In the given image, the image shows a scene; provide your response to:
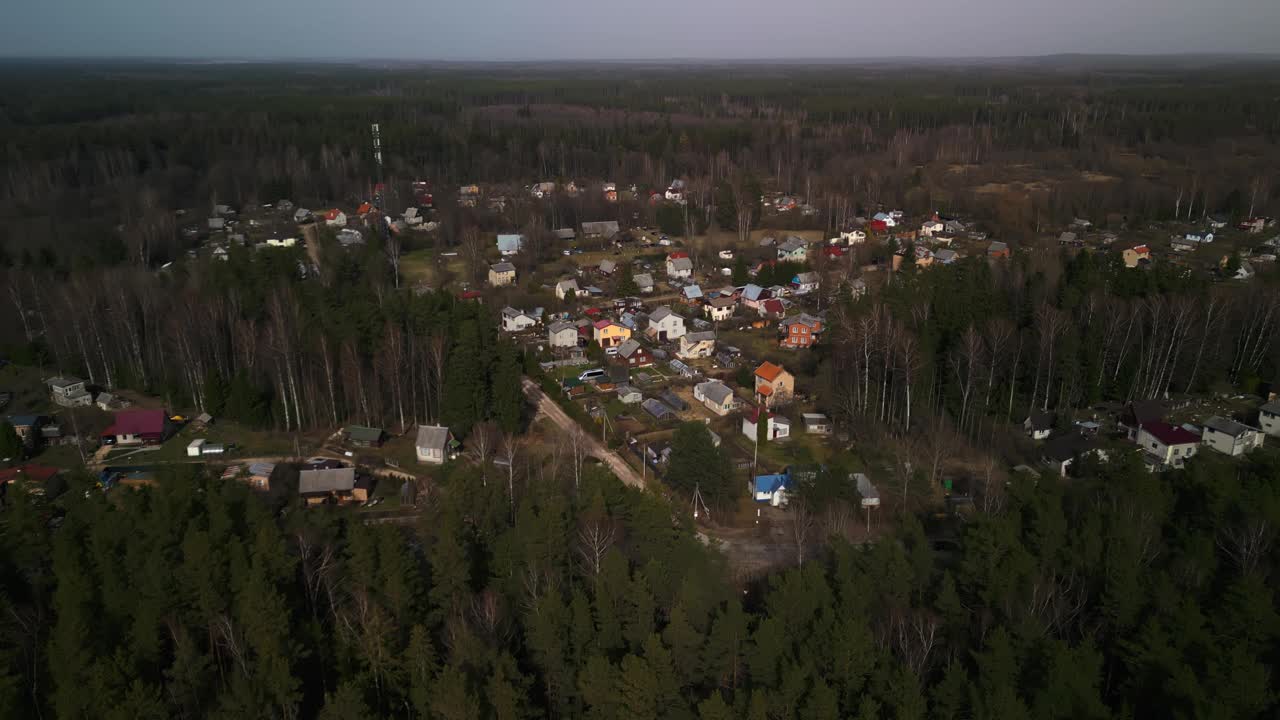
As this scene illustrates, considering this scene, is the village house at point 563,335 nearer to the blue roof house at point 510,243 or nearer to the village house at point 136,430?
the village house at point 136,430

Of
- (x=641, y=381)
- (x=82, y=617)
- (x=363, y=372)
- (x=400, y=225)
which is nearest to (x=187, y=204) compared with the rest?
(x=400, y=225)

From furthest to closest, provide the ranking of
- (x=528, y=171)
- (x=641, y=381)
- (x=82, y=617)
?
(x=528, y=171)
(x=641, y=381)
(x=82, y=617)

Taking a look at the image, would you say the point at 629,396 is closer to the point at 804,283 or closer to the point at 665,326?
the point at 665,326


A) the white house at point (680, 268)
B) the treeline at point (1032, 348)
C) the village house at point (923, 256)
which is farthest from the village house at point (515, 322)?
the village house at point (923, 256)

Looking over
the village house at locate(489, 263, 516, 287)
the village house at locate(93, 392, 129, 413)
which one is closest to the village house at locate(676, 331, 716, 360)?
the village house at locate(489, 263, 516, 287)

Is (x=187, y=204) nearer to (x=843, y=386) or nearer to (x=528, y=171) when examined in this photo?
(x=528, y=171)
